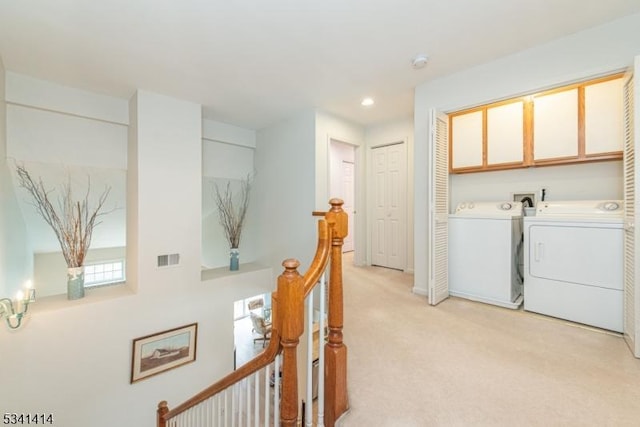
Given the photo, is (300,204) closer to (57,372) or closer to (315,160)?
(315,160)

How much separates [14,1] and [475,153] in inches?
154

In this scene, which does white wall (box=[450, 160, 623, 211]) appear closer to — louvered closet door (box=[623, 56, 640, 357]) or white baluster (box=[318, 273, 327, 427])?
louvered closet door (box=[623, 56, 640, 357])

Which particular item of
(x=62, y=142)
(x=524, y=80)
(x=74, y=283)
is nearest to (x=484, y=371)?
(x=524, y=80)

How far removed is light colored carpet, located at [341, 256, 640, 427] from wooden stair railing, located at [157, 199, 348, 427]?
0.21 meters

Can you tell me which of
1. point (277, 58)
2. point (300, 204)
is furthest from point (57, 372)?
point (277, 58)

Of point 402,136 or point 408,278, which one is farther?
point 402,136

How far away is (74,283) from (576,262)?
16.0 ft

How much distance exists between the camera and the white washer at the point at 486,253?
2.45 metres

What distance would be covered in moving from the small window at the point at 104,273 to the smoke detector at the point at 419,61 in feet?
20.0

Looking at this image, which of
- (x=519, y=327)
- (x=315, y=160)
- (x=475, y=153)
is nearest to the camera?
(x=519, y=327)

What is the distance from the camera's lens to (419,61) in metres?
2.35

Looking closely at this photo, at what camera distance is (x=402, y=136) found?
402cm

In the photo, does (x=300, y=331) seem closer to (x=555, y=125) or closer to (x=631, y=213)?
(x=631, y=213)

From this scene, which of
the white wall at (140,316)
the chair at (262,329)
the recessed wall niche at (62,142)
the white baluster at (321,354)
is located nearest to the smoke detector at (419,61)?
the white baluster at (321,354)
